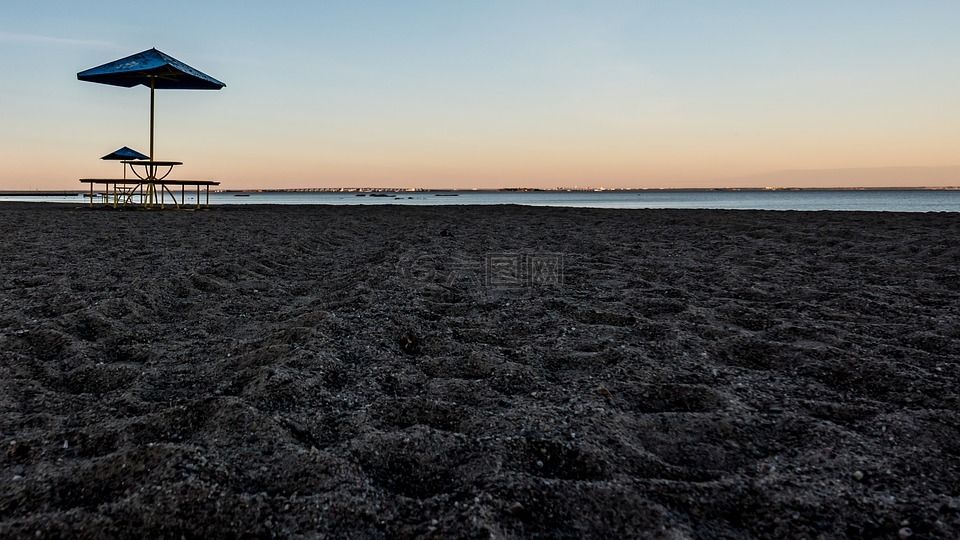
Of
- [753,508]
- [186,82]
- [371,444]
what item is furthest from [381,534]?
[186,82]

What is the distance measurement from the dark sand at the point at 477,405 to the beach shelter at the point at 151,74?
25.4 feet

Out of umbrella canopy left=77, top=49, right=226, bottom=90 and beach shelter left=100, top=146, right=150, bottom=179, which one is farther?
beach shelter left=100, top=146, right=150, bottom=179

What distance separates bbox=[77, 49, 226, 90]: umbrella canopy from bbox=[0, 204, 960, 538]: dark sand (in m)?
7.72

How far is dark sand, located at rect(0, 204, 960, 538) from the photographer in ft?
3.96

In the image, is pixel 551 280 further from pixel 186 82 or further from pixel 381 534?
pixel 186 82

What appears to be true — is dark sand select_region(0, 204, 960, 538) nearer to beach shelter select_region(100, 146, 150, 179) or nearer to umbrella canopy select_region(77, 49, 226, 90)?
umbrella canopy select_region(77, 49, 226, 90)

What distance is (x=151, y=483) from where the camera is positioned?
4.18 feet

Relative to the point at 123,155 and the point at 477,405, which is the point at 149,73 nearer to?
the point at 123,155

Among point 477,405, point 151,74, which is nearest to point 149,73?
point 151,74

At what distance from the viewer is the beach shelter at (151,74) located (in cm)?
1001

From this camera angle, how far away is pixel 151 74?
10359 mm

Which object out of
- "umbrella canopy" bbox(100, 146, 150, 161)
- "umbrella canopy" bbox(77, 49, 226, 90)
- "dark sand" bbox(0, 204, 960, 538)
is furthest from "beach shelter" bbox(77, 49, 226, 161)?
"dark sand" bbox(0, 204, 960, 538)

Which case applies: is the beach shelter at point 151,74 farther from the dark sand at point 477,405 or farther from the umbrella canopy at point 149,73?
the dark sand at point 477,405

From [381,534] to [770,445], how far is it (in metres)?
1.13
